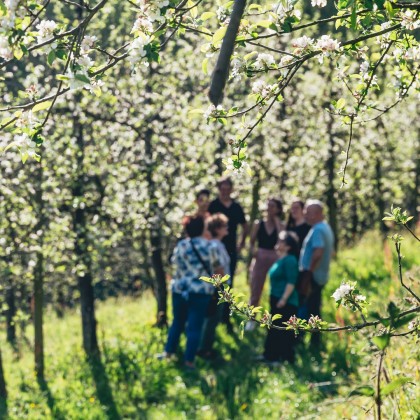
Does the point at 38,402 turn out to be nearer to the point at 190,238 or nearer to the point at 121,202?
the point at 190,238

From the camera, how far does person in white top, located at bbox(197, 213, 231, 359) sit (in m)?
9.31

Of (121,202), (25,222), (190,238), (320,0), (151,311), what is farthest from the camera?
(151,311)

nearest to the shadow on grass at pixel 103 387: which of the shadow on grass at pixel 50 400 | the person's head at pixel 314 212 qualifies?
the shadow on grass at pixel 50 400

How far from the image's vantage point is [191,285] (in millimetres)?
9109

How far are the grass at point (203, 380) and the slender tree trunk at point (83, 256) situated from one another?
0.28m

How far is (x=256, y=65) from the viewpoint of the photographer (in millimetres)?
3820

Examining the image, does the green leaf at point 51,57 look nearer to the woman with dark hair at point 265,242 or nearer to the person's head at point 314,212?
the person's head at point 314,212

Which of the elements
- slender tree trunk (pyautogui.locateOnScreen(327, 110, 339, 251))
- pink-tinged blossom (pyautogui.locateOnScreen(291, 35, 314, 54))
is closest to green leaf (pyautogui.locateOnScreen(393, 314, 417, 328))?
pink-tinged blossom (pyautogui.locateOnScreen(291, 35, 314, 54))

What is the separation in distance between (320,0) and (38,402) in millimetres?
6566

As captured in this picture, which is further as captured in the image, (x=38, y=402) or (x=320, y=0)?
(x=38, y=402)

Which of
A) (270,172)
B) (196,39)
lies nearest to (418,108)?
(270,172)

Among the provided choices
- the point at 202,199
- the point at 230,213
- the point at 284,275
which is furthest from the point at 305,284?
the point at 230,213

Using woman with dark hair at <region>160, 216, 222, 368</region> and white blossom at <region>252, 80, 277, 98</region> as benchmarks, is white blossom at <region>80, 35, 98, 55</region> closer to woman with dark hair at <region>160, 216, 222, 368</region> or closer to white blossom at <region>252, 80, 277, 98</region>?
white blossom at <region>252, 80, 277, 98</region>

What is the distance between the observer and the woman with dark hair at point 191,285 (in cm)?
891
